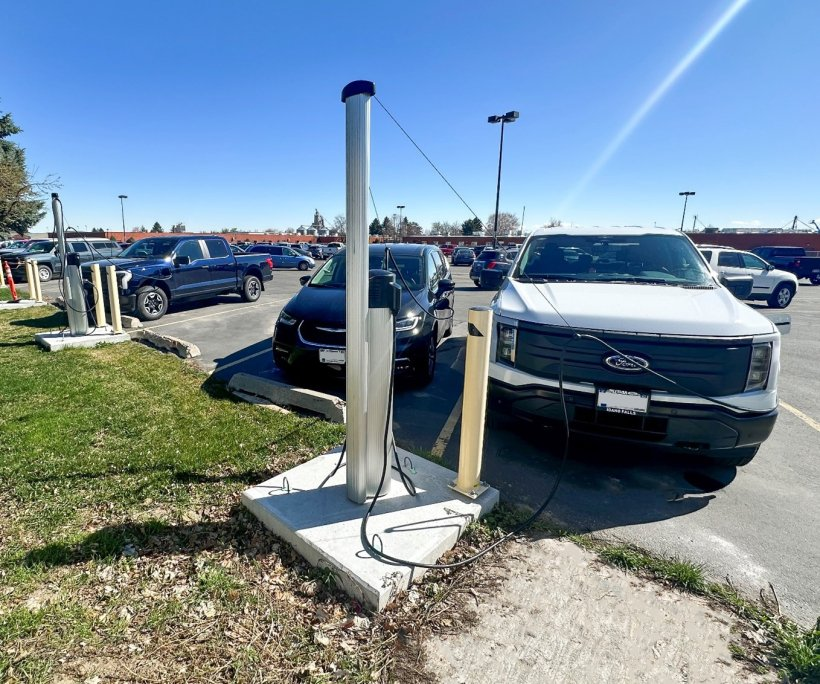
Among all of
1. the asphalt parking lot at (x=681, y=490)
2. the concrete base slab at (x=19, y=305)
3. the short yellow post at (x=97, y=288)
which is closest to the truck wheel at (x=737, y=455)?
the asphalt parking lot at (x=681, y=490)

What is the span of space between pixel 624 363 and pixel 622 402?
0.26 metres

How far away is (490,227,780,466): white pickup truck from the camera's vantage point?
287cm

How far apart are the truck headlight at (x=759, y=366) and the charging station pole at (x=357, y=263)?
2499mm

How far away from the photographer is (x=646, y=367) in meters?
2.73

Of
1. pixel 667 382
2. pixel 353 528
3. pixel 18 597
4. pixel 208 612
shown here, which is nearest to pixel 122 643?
pixel 208 612

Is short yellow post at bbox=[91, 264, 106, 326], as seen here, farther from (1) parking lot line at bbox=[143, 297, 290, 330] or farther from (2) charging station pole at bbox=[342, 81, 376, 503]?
(2) charging station pole at bbox=[342, 81, 376, 503]

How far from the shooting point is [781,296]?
13594 mm

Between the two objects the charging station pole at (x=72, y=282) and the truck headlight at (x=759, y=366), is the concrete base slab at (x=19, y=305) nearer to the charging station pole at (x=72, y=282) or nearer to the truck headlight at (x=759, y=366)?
the charging station pole at (x=72, y=282)

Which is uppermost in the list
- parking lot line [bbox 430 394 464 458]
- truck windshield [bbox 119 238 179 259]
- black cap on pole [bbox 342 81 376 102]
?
black cap on pole [bbox 342 81 376 102]

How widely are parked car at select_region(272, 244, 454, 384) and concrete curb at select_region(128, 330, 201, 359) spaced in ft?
6.60

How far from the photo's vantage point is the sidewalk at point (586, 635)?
1.81m

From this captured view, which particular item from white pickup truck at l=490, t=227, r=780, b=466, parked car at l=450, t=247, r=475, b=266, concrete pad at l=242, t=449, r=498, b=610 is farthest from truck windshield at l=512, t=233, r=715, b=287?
parked car at l=450, t=247, r=475, b=266

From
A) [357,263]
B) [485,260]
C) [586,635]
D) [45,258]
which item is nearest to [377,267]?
[357,263]

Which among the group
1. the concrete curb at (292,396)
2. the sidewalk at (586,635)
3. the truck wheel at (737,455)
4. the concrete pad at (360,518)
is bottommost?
the sidewalk at (586,635)
